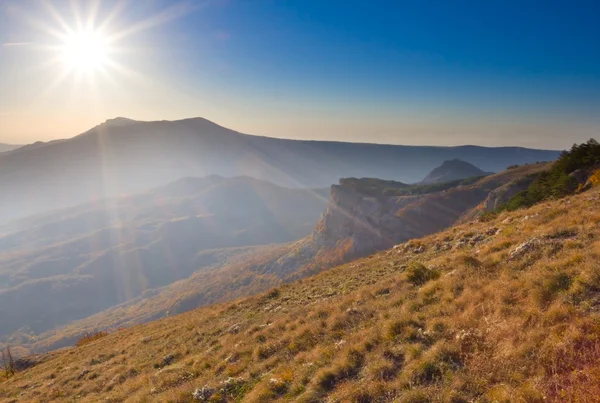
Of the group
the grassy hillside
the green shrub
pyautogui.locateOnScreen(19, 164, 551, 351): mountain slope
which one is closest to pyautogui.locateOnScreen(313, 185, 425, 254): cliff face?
pyautogui.locateOnScreen(19, 164, 551, 351): mountain slope

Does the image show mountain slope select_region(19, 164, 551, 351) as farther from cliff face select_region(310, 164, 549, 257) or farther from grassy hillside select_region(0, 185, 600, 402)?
grassy hillside select_region(0, 185, 600, 402)

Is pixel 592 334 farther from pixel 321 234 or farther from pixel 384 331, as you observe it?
pixel 321 234

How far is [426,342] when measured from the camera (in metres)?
8.07

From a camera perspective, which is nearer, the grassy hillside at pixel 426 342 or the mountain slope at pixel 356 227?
the grassy hillside at pixel 426 342

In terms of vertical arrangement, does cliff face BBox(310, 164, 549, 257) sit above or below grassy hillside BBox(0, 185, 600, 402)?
below

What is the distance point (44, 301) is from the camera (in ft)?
620

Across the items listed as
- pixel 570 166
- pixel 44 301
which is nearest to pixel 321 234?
pixel 570 166

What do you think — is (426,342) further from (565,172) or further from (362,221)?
(362,221)

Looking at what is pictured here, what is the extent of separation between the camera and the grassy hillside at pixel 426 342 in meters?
6.15

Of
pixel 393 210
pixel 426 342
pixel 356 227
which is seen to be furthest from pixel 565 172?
pixel 356 227

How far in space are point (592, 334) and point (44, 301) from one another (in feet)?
831

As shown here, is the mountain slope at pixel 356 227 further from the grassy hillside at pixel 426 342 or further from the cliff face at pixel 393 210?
the grassy hillside at pixel 426 342

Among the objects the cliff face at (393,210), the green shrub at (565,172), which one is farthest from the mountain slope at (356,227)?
the green shrub at (565,172)

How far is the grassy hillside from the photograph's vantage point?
242 inches
